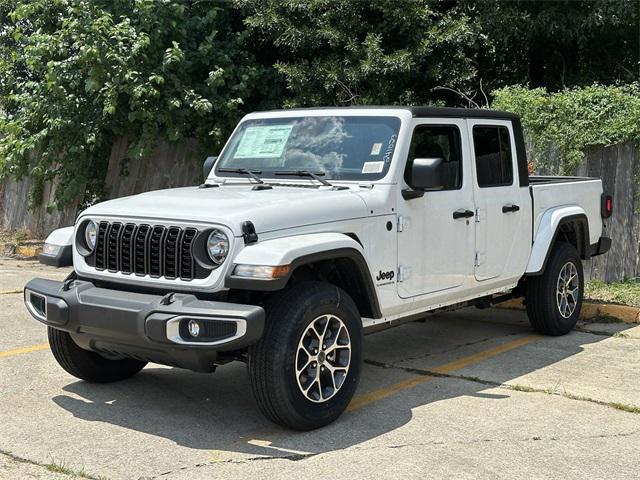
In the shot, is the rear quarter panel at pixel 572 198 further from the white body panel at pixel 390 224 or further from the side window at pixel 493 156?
the side window at pixel 493 156

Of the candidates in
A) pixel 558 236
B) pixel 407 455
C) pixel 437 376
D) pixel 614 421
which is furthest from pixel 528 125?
pixel 407 455

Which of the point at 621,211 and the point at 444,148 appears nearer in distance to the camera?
the point at 444,148

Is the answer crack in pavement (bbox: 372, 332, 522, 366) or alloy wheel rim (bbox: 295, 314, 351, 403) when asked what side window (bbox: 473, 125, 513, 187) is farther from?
alloy wheel rim (bbox: 295, 314, 351, 403)

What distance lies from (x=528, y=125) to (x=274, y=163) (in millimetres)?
4541

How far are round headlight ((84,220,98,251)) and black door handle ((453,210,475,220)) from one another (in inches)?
102

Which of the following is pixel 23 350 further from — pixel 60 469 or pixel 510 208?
pixel 510 208

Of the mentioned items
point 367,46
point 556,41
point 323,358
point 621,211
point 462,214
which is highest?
point 556,41

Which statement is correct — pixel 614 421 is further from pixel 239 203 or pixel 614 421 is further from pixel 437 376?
pixel 239 203

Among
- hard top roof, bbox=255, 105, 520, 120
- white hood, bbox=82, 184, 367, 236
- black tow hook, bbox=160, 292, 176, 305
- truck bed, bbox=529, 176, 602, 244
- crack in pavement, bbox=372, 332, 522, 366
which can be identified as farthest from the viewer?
truck bed, bbox=529, 176, 602, 244

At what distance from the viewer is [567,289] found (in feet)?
26.6

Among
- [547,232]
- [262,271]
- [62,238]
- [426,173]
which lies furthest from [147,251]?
[547,232]

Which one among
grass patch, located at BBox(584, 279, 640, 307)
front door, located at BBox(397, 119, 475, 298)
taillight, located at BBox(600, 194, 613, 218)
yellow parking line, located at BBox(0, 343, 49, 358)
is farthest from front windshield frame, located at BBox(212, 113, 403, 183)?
grass patch, located at BBox(584, 279, 640, 307)

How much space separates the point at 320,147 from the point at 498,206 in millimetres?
1629

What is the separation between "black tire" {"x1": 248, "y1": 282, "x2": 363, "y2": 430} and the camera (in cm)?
507
